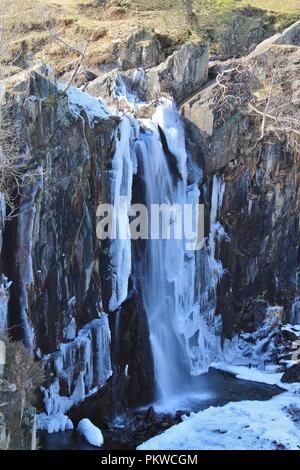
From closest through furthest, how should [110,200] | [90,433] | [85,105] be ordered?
1. [90,433]
2. [85,105]
3. [110,200]

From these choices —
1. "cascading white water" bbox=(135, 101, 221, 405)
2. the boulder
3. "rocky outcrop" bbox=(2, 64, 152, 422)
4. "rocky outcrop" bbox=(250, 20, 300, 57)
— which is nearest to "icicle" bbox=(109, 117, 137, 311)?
"rocky outcrop" bbox=(2, 64, 152, 422)

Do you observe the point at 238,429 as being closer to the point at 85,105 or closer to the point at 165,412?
the point at 165,412

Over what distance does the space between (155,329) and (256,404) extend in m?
4.23

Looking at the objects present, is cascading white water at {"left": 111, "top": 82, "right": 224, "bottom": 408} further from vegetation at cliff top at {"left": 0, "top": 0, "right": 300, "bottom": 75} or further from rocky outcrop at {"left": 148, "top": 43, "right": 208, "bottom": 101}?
vegetation at cliff top at {"left": 0, "top": 0, "right": 300, "bottom": 75}

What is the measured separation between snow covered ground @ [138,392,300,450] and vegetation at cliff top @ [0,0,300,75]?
1795cm

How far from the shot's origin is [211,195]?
26578 millimetres

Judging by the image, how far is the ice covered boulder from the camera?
1766 cm

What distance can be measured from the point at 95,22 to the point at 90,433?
2450 cm

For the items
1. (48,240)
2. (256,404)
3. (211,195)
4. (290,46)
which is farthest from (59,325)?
(290,46)

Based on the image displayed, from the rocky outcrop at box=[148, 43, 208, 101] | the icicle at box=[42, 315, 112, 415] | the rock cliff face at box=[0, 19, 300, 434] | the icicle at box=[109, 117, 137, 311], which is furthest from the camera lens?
the rocky outcrop at box=[148, 43, 208, 101]

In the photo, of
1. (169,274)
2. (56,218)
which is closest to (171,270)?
(169,274)

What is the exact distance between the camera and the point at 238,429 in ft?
63.3

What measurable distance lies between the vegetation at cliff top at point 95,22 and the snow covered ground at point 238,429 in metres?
17.9

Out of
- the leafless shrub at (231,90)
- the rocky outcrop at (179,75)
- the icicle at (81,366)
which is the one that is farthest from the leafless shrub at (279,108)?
the icicle at (81,366)
